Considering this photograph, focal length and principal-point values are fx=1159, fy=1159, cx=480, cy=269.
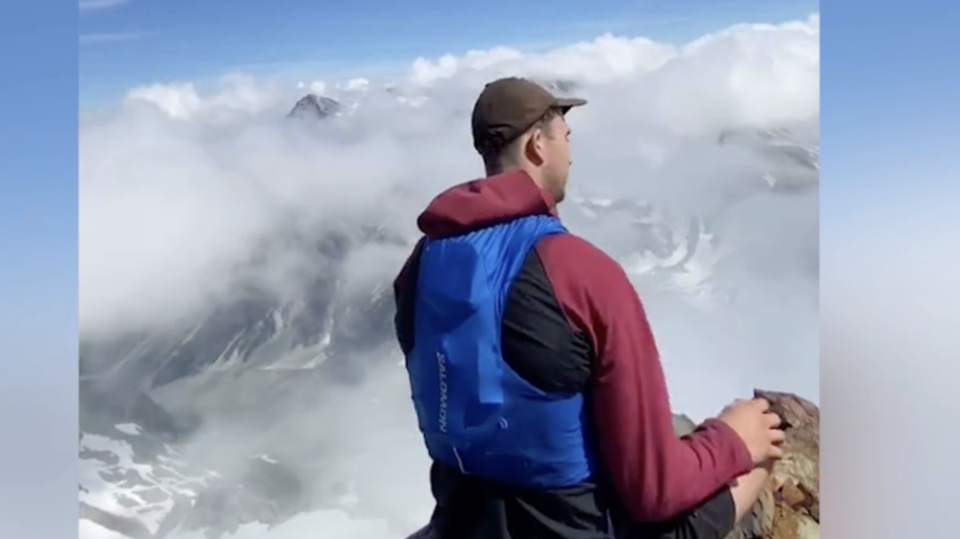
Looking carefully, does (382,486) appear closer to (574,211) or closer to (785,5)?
(574,211)

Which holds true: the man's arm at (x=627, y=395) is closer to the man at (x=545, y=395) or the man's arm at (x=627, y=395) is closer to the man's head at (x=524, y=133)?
the man at (x=545, y=395)

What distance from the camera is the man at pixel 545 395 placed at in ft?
4.16

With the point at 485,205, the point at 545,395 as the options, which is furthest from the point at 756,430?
the point at 485,205

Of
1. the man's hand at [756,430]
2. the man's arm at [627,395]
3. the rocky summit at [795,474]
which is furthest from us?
the rocky summit at [795,474]

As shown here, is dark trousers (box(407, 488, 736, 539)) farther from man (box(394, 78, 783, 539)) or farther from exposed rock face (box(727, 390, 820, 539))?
exposed rock face (box(727, 390, 820, 539))

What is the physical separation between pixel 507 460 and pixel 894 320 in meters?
0.93

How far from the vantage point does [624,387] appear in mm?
1266

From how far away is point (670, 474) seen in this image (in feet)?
4.18

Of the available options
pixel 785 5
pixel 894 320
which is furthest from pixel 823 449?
pixel 785 5

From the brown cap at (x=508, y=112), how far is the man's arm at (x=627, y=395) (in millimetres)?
233

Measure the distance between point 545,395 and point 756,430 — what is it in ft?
1.04

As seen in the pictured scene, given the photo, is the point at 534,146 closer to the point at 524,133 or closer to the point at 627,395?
the point at 524,133

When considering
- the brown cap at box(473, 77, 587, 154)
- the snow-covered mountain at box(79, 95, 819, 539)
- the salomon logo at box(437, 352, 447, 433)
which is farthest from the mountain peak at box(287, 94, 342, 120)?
the salomon logo at box(437, 352, 447, 433)

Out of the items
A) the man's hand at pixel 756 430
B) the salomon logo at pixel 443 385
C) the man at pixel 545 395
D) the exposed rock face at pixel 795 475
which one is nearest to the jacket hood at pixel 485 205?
the man at pixel 545 395
